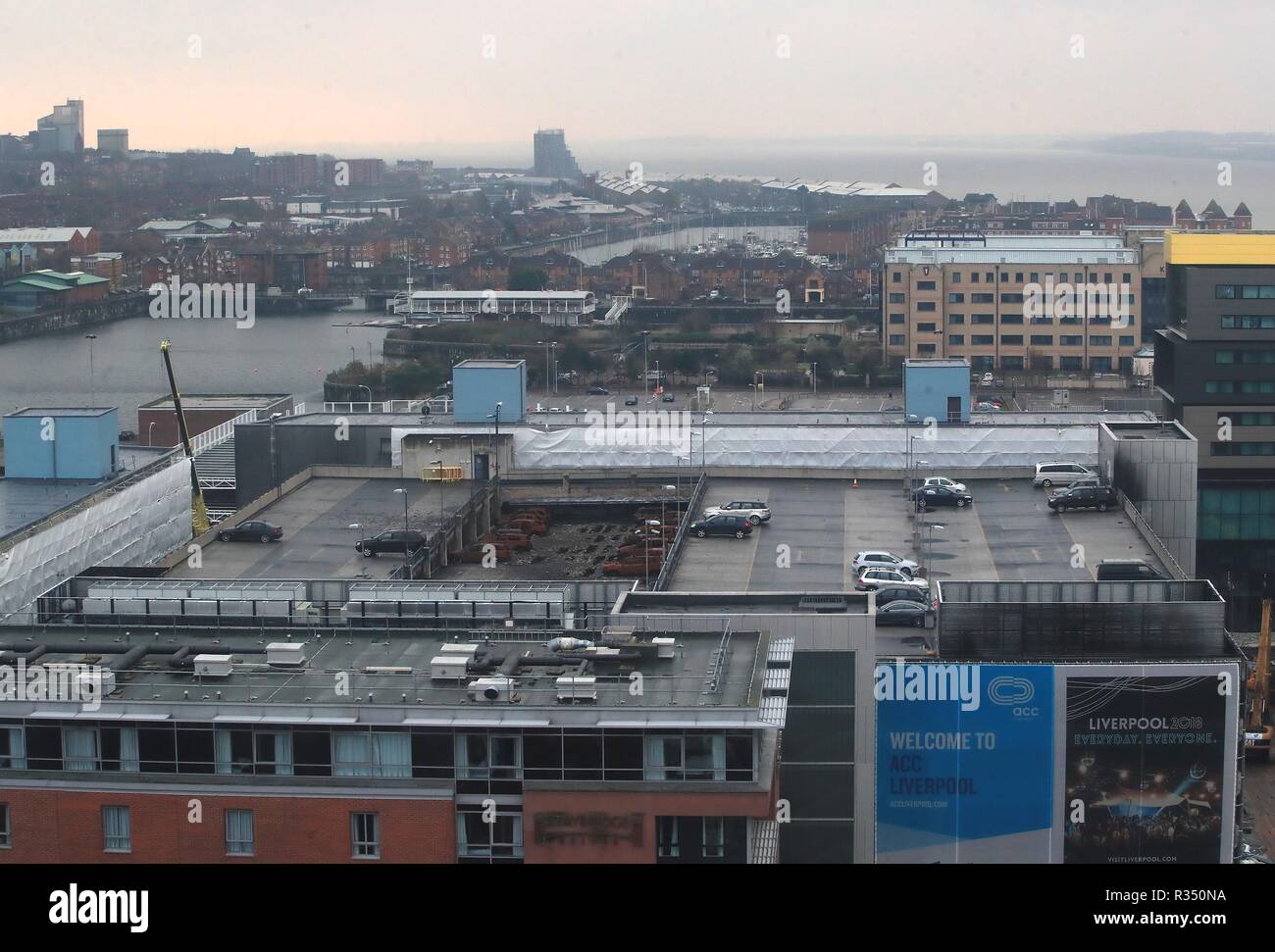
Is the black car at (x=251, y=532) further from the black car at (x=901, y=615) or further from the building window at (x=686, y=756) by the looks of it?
the building window at (x=686, y=756)

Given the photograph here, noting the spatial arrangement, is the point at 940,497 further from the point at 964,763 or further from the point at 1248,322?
the point at 964,763

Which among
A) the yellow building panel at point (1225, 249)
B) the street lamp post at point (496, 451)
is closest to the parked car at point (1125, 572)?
the yellow building panel at point (1225, 249)

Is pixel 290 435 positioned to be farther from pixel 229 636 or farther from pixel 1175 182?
pixel 1175 182

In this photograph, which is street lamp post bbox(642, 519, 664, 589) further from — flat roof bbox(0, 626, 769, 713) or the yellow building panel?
the yellow building panel

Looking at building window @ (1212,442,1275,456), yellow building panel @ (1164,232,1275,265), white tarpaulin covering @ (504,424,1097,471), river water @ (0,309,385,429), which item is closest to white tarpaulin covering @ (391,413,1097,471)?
white tarpaulin covering @ (504,424,1097,471)
